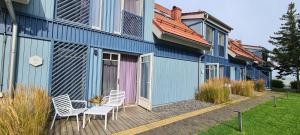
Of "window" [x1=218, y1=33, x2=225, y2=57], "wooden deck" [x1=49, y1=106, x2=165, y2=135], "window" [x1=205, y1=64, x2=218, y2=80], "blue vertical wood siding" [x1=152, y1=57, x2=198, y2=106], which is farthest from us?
"window" [x1=218, y1=33, x2=225, y2=57]

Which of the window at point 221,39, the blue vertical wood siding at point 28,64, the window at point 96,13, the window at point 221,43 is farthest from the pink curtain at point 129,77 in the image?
the window at point 221,39

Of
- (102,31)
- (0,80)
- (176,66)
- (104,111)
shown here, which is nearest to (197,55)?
(176,66)

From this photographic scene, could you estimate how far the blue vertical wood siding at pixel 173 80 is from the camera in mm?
10703

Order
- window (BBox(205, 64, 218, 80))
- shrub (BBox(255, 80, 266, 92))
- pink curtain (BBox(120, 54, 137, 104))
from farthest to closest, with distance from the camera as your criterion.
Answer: shrub (BBox(255, 80, 266, 92)) < window (BBox(205, 64, 218, 80)) < pink curtain (BBox(120, 54, 137, 104))

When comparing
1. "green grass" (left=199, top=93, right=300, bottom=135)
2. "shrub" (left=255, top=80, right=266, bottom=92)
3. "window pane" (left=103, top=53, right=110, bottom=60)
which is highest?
"window pane" (left=103, top=53, right=110, bottom=60)

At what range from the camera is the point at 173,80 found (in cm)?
1187

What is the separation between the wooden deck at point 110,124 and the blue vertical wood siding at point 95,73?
110 centimetres

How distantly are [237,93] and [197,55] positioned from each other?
551cm

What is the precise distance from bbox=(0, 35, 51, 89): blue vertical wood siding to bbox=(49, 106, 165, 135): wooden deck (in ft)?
4.75

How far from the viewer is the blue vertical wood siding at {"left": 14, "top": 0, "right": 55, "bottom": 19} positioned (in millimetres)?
6237

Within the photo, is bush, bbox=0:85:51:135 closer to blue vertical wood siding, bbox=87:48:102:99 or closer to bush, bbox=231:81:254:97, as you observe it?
blue vertical wood siding, bbox=87:48:102:99

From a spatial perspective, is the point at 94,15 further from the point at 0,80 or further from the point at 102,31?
the point at 0,80

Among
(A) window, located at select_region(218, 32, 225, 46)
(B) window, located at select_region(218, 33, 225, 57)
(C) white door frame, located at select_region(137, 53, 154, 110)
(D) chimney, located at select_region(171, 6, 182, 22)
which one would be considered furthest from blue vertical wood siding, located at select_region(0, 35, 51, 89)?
(A) window, located at select_region(218, 32, 225, 46)

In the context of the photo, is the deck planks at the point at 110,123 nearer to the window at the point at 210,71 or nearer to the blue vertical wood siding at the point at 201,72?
the blue vertical wood siding at the point at 201,72
